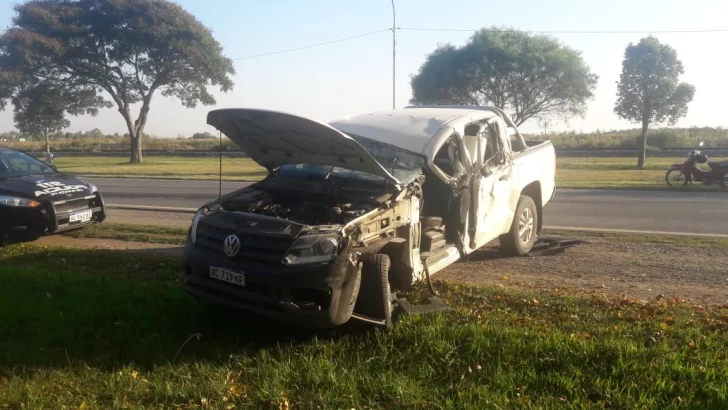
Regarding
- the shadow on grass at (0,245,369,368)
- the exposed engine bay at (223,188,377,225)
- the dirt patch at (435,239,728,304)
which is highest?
the exposed engine bay at (223,188,377,225)

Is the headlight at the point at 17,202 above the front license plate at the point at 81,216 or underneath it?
above

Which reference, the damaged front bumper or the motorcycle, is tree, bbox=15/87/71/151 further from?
the damaged front bumper

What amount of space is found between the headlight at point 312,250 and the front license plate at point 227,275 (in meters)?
0.40

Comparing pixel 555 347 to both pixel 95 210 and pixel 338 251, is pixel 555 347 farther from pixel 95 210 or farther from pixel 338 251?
pixel 95 210

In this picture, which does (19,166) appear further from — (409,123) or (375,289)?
(375,289)

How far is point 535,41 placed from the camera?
1598 inches

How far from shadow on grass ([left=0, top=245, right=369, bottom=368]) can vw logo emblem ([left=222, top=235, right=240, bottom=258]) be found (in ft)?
2.01

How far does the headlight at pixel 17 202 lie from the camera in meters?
9.36

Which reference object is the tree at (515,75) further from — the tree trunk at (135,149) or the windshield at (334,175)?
the windshield at (334,175)

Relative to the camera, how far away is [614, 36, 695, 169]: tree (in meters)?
31.3

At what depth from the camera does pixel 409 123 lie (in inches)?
291

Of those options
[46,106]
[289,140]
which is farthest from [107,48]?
[289,140]

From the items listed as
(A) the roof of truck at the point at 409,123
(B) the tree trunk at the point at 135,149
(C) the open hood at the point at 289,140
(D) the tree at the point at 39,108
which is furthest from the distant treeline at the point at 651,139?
(C) the open hood at the point at 289,140

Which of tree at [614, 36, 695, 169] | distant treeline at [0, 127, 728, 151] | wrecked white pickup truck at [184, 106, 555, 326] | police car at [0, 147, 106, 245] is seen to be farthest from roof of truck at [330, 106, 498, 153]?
distant treeline at [0, 127, 728, 151]
